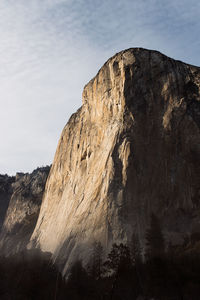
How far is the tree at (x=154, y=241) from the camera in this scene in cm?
1770

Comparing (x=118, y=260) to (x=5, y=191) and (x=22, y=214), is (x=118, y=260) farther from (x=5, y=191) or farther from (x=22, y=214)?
(x=5, y=191)

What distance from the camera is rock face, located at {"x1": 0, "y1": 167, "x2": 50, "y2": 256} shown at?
3512 centimetres

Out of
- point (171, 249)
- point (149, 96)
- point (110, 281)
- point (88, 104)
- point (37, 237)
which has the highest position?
point (88, 104)

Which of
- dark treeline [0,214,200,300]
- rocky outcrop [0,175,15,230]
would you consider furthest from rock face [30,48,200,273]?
rocky outcrop [0,175,15,230]

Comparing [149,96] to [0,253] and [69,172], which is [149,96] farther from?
[0,253]

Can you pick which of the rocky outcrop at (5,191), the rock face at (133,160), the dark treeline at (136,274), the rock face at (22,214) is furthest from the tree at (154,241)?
the rocky outcrop at (5,191)

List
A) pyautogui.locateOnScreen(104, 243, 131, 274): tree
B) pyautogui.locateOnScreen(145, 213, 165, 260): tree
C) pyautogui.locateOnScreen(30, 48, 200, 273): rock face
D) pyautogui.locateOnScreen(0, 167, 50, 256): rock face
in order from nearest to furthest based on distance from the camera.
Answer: pyautogui.locateOnScreen(104, 243, 131, 274): tree → pyautogui.locateOnScreen(145, 213, 165, 260): tree → pyautogui.locateOnScreen(30, 48, 200, 273): rock face → pyautogui.locateOnScreen(0, 167, 50, 256): rock face

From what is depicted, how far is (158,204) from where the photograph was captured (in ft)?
64.5

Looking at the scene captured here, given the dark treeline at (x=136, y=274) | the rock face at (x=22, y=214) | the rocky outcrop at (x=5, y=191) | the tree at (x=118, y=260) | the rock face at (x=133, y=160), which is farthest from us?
the rocky outcrop at (x=5, y=191)

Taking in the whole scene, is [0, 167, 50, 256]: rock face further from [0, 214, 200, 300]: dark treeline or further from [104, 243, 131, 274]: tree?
[104, 243, 131, 274]: tree

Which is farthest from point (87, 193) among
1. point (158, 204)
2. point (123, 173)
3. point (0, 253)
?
point (0, 253)

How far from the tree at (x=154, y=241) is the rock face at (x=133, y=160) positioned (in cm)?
36

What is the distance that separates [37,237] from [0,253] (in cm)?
902

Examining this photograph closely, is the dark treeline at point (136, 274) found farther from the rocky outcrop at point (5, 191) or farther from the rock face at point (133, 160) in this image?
the rocky outcrop at point (5, 191)
